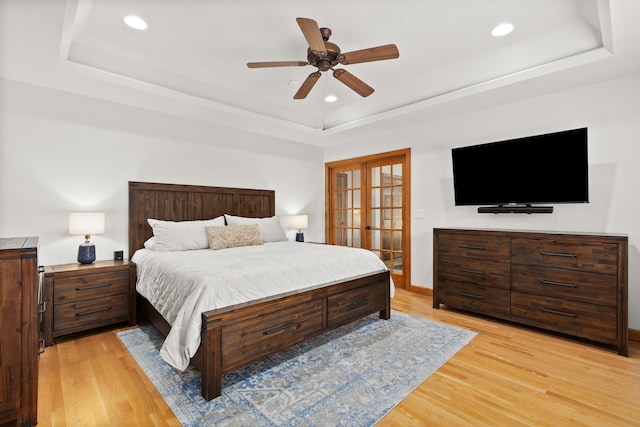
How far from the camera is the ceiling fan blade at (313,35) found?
6.61 feet

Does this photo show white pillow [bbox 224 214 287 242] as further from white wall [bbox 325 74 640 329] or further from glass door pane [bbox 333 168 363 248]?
white wall [bbox 325 74 640 329]

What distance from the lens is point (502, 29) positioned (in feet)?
8.71

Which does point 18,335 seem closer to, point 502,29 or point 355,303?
point 355,303

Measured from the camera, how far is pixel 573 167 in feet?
9.63

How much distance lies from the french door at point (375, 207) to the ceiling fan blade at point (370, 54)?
2.29m

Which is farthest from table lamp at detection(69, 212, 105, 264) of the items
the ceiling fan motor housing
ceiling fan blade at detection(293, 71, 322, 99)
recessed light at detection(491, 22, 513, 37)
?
recessed light at detection(491, 22, 513, 37)

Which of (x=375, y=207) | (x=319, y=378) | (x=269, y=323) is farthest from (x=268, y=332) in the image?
(x=375, y=207)

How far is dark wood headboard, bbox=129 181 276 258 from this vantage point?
11.9ft

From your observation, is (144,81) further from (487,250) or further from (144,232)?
(487,250)

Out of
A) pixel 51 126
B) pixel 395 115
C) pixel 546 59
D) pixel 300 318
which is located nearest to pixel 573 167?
pixel 546 59

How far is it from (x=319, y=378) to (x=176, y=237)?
219 cm

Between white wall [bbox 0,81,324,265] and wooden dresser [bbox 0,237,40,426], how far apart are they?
1.84m

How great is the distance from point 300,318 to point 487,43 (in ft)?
9.89

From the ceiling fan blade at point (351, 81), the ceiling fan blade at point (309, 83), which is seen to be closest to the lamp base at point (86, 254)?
the ceiling fan blade at point (309, 83)
